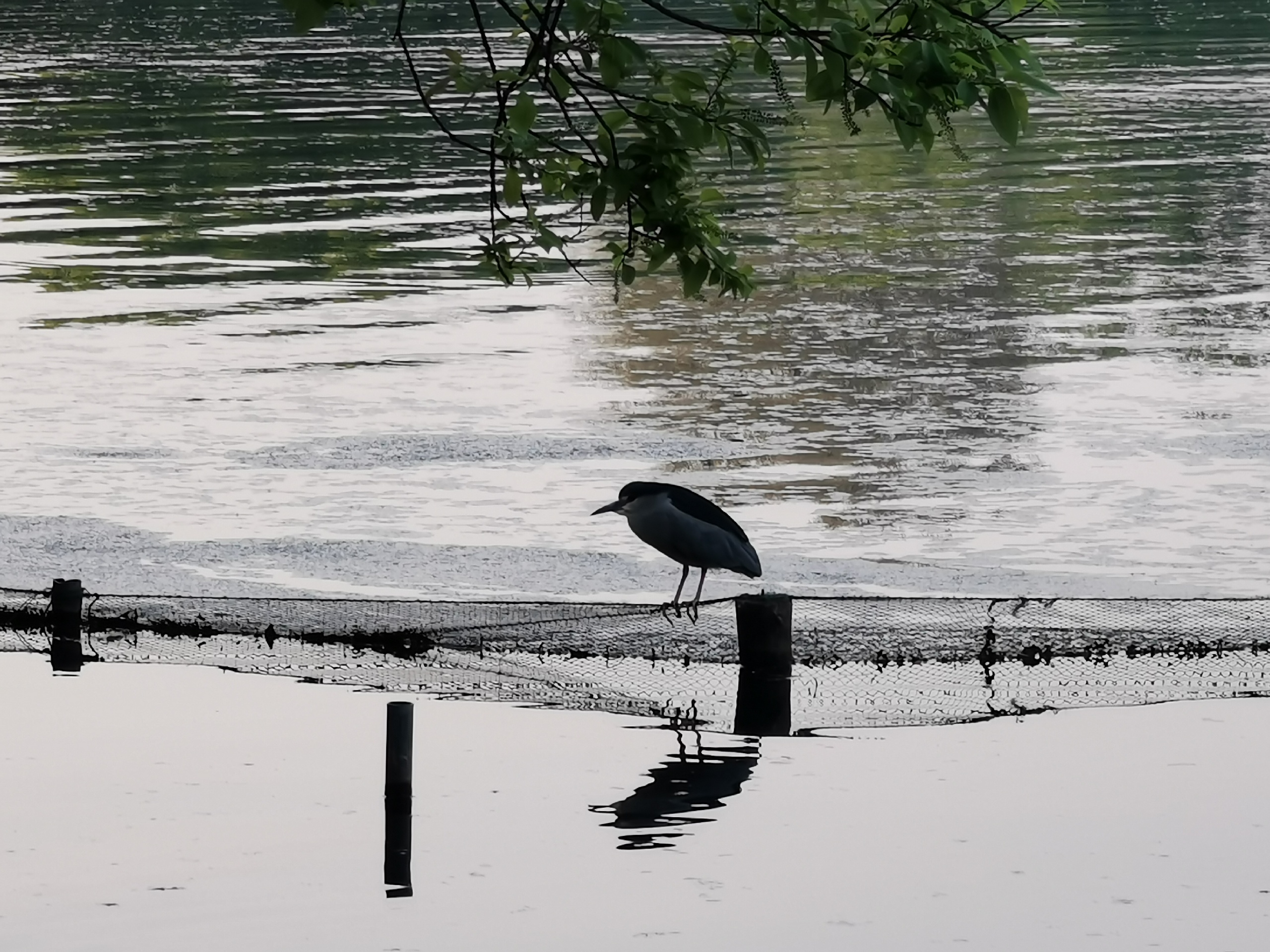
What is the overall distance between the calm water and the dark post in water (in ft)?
8.34

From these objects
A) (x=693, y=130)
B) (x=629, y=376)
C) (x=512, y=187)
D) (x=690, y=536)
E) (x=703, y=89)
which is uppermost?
(x=703, y=89)

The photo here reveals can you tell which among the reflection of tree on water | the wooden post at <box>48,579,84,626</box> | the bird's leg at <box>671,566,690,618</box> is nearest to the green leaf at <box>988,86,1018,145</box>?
the reflection of tree on water

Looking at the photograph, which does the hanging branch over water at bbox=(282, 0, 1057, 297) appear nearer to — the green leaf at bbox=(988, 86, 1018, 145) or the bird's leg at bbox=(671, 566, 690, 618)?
the green leaf at bbox=(988, 86, 1018, 145)

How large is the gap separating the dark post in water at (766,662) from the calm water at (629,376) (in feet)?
8.34

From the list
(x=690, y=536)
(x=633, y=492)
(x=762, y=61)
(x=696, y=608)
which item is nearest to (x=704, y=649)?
(x=696, y=608)

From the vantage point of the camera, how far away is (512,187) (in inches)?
379

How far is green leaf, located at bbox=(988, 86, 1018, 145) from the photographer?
7.56 meters

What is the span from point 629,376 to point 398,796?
37.2 feet

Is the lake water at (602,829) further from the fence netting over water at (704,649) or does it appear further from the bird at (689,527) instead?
the bird at (689,527)

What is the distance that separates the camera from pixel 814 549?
15.5 meters

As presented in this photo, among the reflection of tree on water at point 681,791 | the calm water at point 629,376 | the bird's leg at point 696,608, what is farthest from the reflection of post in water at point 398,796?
the calm water at point 629,376

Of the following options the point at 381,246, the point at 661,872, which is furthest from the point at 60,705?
the point at 381,246

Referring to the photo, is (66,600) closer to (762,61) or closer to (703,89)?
(703,89)

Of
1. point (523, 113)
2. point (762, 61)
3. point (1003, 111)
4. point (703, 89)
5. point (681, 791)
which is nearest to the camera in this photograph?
point (1003, 111)
